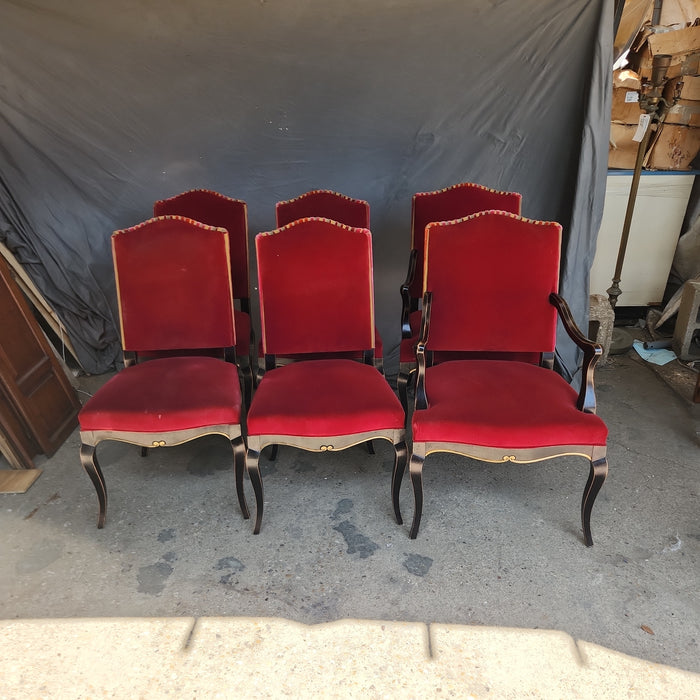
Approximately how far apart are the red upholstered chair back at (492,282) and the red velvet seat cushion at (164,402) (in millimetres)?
841

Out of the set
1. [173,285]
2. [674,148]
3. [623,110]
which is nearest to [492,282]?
[173,285]

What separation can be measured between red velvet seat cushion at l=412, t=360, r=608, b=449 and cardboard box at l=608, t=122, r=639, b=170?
7.26ft

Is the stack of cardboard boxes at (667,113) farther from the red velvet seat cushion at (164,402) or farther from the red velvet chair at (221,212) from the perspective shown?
the red velvet seat cushion at (164,402)

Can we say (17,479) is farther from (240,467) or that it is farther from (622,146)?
(622,146)

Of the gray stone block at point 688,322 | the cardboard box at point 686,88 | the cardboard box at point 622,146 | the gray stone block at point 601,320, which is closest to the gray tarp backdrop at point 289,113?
the gray stone block at point 601,320

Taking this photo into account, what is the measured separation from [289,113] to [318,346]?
1.38 metres

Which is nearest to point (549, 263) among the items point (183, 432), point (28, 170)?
point (183, 432)

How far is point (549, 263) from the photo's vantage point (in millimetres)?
1935

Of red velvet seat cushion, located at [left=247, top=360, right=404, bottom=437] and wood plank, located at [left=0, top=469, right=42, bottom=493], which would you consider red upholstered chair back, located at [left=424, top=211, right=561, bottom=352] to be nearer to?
red velvet seat cushion, located at [left=247, top=360, right=404, bottom=437]

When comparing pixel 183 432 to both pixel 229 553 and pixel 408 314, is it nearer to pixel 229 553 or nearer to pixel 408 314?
pixel 229 553

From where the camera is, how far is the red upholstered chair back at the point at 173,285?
6.56 feet

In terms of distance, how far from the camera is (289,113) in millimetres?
2672

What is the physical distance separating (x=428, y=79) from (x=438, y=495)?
204 centimetres

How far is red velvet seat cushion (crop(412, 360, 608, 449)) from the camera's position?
1.61 meters
